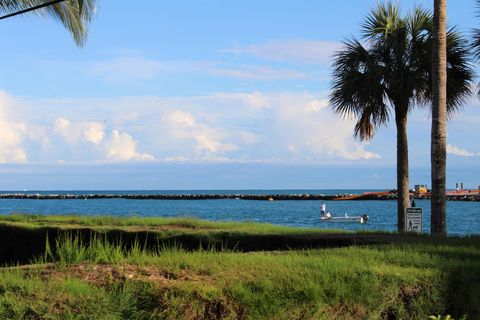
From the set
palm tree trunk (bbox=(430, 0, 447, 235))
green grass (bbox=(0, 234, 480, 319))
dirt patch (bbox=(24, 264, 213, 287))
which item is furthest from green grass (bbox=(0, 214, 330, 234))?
dirt patch (bbox=(24, 264, 213, 287))

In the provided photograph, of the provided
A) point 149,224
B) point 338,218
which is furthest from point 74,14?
point 338,218

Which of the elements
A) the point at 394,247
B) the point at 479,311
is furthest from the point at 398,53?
the point at 479,311

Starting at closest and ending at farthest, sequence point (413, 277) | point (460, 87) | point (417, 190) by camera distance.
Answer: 1. point (413, 277)
2. point (460, 87)
3. point (417, 190)

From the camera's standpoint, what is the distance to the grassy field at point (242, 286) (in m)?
5.38

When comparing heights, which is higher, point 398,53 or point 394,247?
point 398,53

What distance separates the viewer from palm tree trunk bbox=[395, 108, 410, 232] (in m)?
18.0

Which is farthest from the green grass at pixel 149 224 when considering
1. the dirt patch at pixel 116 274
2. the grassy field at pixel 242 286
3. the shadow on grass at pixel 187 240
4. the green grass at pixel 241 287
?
the dirt patch at pixel 116 274

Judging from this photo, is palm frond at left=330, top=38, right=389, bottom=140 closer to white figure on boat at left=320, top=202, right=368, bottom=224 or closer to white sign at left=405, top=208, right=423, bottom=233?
white sign at left=405, top=208, right=423, bottom=233

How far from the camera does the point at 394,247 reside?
9.10 meters

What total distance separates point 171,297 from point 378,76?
13753mm

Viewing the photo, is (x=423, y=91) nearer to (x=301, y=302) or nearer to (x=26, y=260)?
(x=26, y=260)

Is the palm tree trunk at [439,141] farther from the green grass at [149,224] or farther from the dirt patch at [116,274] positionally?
the dirt patch at [116,274]

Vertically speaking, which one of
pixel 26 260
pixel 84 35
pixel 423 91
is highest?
pixel 84 35

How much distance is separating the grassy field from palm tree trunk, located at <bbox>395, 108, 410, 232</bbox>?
390 inches
